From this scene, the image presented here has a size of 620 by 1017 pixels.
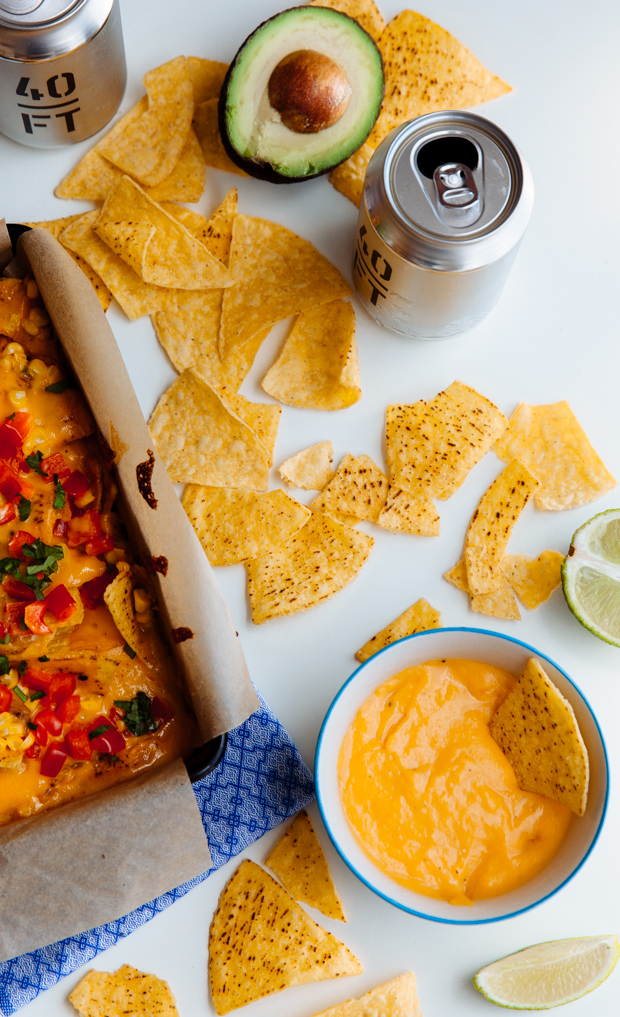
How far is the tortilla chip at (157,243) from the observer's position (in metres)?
2.53

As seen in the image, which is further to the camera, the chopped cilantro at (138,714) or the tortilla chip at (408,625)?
the tortilla chip at (408,625)

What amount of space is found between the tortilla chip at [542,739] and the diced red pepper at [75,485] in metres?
1.27

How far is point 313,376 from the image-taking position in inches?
102

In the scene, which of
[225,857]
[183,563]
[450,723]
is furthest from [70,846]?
[450,723]

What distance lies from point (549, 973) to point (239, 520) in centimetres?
156

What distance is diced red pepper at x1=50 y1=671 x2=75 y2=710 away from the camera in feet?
7.10

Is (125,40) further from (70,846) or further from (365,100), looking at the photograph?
(70,846)

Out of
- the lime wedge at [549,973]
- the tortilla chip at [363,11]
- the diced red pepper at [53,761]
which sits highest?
the tortilla chip at [363,11]

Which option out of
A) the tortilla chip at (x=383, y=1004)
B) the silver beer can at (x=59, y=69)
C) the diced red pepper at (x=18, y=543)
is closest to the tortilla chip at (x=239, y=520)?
the diced red pepper at (x=18, y=543)

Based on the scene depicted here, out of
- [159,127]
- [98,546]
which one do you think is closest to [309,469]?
[98,546]

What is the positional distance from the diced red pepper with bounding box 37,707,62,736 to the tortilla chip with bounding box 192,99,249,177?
1.70 meters

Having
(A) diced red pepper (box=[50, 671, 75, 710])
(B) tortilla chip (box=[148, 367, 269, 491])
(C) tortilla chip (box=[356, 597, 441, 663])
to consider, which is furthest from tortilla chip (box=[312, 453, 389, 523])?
(A) diced red pepper (box=[50, 671, 75, 710])

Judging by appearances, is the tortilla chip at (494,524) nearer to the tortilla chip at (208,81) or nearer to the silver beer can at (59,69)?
the tortilla chip at (208,81)

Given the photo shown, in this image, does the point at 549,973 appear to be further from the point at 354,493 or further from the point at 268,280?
the point at 268,280
